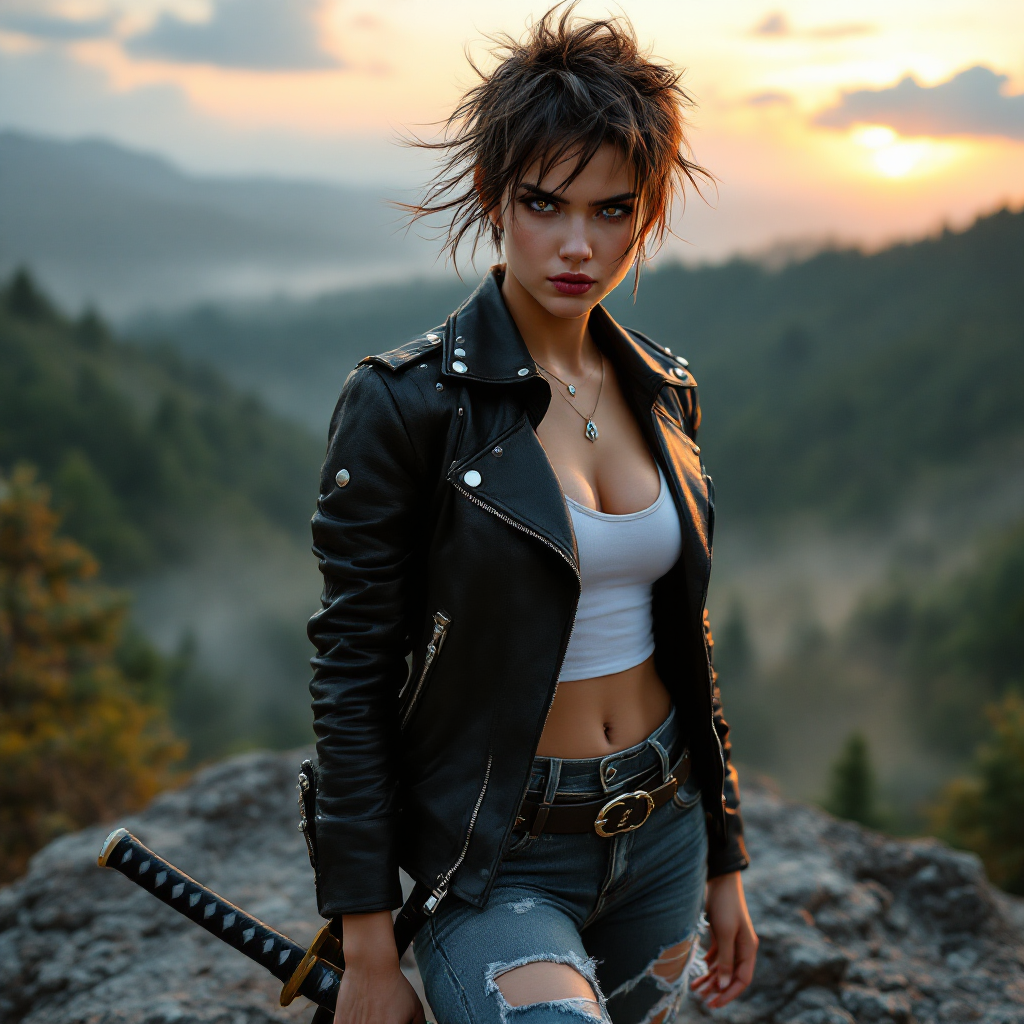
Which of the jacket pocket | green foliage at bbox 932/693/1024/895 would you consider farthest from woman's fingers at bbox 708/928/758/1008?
green foliage at bbox 932/693/1024/895

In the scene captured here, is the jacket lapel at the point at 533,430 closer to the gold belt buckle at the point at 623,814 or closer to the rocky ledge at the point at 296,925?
the gold belt buckle at the point at 623,814

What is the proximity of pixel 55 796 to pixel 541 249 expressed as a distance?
1310cm

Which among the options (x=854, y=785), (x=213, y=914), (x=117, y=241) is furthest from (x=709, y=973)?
(x=117, y=241)

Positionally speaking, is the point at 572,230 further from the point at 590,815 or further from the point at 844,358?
the point at 844,358

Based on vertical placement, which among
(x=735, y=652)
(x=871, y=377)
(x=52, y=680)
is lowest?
(x=735, y=652)

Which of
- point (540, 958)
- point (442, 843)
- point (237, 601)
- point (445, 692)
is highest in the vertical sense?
point (445, 692)

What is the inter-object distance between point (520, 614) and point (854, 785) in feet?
89.8

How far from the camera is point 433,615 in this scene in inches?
76.0

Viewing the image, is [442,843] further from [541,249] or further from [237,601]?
[237,601]

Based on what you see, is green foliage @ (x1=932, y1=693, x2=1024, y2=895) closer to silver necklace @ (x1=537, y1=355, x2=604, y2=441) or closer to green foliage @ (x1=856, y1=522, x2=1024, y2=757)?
silver necklace @ (x1=537, y1=355, x2=604, y2=441)

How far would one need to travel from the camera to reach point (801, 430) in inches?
4122

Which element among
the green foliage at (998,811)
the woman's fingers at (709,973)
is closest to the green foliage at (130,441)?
the green foliage at (998,811)

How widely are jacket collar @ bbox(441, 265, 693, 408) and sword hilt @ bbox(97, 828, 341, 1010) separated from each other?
1202 mm

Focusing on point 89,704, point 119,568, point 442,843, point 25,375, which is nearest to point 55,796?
point 89,704
